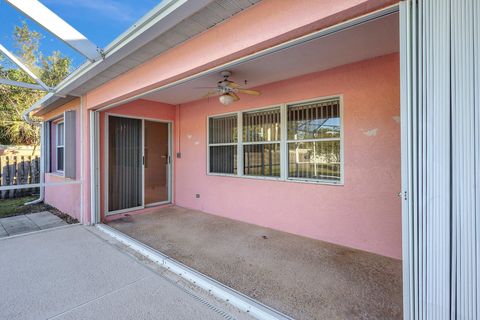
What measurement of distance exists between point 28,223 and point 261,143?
Result: 4.73 meters

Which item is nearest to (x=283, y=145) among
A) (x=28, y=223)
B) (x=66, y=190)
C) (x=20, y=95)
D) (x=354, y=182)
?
(x=354, y=182)

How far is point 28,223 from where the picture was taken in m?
4.39

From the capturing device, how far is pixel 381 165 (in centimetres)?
297

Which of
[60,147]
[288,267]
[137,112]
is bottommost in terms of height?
[288,267]

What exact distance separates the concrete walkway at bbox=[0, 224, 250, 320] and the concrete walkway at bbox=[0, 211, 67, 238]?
0.85 meters

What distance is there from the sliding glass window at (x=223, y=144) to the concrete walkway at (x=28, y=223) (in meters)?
3.18

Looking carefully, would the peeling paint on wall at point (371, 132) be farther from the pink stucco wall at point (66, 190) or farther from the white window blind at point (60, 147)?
the white window blind at point (60, 147)

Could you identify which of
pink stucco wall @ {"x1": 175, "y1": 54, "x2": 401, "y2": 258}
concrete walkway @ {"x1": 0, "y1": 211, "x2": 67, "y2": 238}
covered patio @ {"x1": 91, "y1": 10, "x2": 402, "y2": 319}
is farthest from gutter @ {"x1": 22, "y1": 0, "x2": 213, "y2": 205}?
concrete walkway @ {"x1": 0, "y1": 211, "x2": 67, "y2": 238}

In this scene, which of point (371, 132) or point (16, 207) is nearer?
point (371, 132)

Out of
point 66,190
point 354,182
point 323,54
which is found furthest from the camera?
point 66,190

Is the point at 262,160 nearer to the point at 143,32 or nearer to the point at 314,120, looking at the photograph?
the point at 314,120

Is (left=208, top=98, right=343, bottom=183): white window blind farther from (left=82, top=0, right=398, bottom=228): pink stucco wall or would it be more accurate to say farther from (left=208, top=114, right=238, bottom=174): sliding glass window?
(left=82, top=0, right=398, bottom=228): pink stucco wall

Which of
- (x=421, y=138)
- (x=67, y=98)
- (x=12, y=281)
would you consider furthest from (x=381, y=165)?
(x=67, y=98)

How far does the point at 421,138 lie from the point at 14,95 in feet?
42.8
